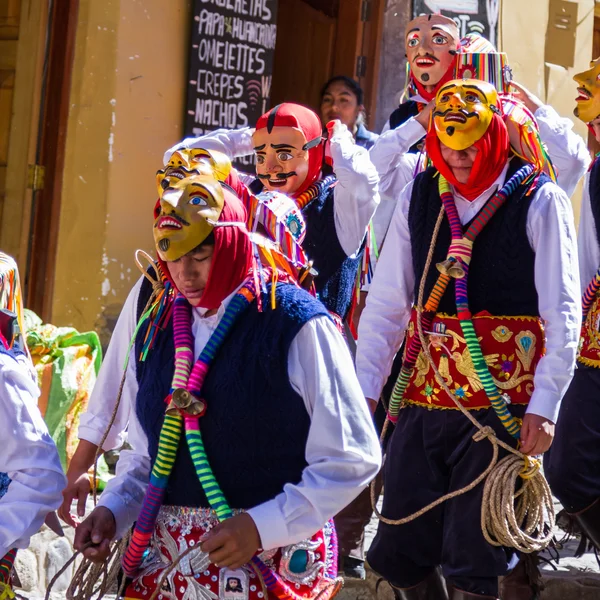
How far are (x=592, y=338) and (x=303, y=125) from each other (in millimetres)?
1501

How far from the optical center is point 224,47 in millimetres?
7988

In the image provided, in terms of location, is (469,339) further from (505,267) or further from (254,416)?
(254,416)

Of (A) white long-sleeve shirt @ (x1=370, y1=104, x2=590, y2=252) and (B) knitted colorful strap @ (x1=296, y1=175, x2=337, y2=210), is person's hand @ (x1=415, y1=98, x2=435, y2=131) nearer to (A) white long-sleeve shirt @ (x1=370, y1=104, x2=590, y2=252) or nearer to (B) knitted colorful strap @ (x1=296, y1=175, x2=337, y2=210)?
(A) white long-sleeve shirt @ (x1=370, y1=104, x2=590, y2=252)

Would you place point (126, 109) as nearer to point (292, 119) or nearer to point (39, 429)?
point (292, 119)

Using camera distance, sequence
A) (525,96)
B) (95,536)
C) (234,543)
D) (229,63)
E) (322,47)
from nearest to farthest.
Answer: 1. (234,543)
2. (95,536)
3. (525,96)
4. (229,63)
5. (322,47)

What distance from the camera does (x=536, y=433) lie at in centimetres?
395

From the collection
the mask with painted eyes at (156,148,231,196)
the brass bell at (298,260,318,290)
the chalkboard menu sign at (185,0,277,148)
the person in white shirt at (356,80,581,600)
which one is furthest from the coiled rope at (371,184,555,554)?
the chalkboard menu sign at (185,0,277,148)

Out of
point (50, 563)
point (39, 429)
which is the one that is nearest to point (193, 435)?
point (39, 429)

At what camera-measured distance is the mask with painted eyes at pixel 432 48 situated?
18.0 feet

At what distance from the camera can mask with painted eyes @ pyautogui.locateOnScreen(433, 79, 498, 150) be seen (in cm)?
420

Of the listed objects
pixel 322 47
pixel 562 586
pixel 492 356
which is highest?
pixel 322 47

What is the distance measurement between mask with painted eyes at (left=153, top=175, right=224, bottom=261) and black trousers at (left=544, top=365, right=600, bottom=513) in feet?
8.67

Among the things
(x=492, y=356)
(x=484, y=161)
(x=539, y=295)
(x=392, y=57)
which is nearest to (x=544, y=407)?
(x=492, y=356)

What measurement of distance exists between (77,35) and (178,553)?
5.02 m
